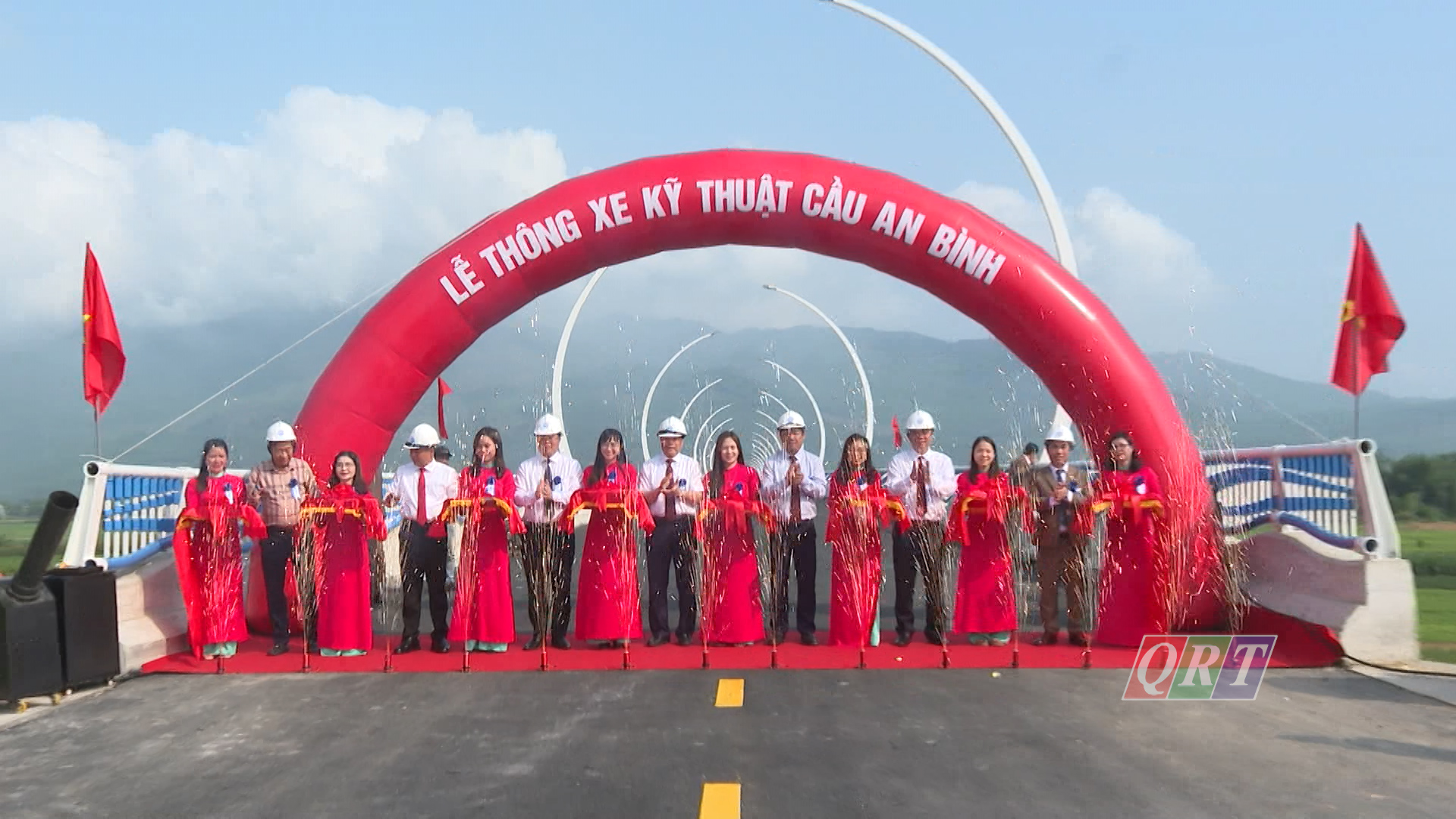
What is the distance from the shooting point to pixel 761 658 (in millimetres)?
9023

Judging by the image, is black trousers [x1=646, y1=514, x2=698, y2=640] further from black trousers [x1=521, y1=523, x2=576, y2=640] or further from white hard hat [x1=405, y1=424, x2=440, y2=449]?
white hard hat [x1=405, y1=424, x2=440, y2=449]

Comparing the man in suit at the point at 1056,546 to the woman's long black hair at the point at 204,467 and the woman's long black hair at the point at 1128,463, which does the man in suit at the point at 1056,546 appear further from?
the woman's long black hair at the point at 204,467

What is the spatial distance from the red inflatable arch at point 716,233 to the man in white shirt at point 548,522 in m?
1.89

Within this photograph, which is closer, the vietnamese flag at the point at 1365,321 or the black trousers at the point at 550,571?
the black trousers at the point at 550,571

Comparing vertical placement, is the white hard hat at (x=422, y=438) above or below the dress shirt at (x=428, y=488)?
above

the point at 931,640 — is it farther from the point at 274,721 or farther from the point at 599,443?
the point at 274,721

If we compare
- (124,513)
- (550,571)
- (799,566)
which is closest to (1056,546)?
(799,566)

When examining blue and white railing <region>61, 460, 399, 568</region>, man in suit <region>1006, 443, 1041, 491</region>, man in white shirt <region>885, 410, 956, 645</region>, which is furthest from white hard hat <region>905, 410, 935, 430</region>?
blue and white railing <region>61, 460, 399, 568</region>

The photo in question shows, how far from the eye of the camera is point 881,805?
5277 millimetres

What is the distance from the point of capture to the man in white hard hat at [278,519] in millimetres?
9688

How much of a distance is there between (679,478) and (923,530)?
1.97m

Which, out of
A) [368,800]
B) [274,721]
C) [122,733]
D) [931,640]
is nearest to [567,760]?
[368,800]

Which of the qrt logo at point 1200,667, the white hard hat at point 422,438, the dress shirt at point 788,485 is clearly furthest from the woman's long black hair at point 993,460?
the white hard hat at point 422,438

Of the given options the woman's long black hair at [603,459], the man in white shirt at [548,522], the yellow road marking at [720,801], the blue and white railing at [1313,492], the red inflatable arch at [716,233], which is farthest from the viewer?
the red inflatable arch at [716,233]
